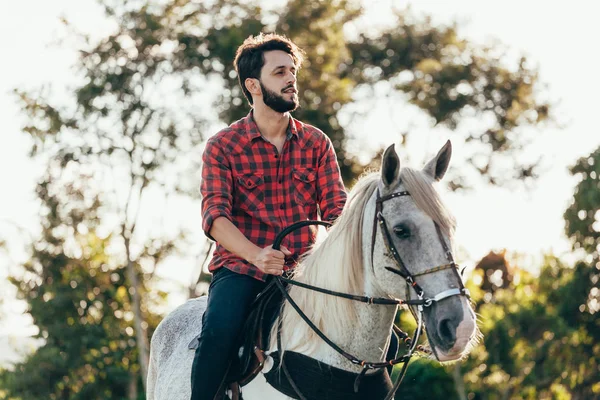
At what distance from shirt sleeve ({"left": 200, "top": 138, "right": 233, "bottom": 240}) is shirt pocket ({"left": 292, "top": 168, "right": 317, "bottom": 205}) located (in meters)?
0.41

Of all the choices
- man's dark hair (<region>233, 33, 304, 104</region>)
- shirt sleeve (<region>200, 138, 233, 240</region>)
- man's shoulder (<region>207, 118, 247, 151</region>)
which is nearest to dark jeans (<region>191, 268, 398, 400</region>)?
shirt sleeve (<region>200, 138, 233, 240</region>)

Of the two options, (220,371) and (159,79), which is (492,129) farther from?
(220,371)

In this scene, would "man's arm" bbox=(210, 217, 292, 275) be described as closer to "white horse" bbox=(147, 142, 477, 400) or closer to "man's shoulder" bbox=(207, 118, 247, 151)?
"white horse" bbox=(147, 142, 477, 400)

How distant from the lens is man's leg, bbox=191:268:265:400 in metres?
5.52

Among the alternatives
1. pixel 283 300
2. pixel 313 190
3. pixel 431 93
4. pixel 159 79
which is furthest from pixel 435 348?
pixel 431 93

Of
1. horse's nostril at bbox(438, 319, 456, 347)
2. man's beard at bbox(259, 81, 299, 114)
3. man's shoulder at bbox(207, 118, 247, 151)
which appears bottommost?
horse's nostril at bbox(438, 319, 456, 347)

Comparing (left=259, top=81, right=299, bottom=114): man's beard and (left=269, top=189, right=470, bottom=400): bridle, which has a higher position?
(left=259, top=81, right=299, bottom=114): man's beard

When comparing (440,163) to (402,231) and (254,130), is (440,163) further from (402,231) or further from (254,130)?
(254,130)

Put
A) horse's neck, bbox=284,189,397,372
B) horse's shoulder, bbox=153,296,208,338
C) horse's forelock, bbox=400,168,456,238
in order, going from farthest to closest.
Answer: horse's shoulder, bbox=153,296,208,338, horse's neck, bbox=284,189,397,372, horse's forelock, bbox=400,168,456,238

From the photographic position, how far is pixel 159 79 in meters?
31.8

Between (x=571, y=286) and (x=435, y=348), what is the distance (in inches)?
1306

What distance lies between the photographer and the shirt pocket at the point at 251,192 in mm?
5844

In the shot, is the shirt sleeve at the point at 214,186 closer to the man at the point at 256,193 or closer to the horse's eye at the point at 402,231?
the man at the point at 256,193

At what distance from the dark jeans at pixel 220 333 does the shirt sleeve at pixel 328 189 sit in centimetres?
71
